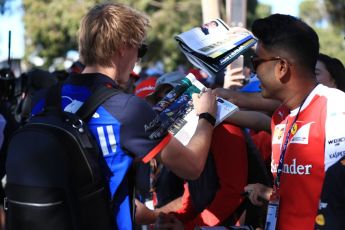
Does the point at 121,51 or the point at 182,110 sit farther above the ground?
the point at 121,51

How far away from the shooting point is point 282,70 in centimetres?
277

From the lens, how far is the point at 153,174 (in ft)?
15.0

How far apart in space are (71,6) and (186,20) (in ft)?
14.5

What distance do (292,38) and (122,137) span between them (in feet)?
3.10

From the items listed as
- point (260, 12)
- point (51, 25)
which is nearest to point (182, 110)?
point (51, 25)

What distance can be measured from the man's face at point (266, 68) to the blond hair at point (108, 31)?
57 cm

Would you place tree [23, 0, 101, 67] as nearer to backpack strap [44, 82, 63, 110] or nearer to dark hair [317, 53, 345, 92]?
dark hair [317, 53, 345, 92]

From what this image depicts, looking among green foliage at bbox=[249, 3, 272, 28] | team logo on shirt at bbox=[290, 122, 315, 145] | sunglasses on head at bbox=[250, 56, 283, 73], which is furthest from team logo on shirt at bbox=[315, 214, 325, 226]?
green foliage at bbox=[249, 3, 272, 28]

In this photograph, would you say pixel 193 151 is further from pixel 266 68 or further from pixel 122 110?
pixel 266 68

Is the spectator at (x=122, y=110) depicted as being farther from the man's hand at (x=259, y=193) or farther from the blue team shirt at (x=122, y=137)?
the man's hand at (x=259, y=193)

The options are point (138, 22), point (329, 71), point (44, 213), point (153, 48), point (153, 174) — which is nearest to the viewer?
point (44, 213)

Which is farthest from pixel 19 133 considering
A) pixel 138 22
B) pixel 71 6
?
pixel 71 6

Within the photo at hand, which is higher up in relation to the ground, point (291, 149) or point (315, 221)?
point (291, 149)

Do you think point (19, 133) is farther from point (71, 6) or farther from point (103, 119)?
point (71, 6)
